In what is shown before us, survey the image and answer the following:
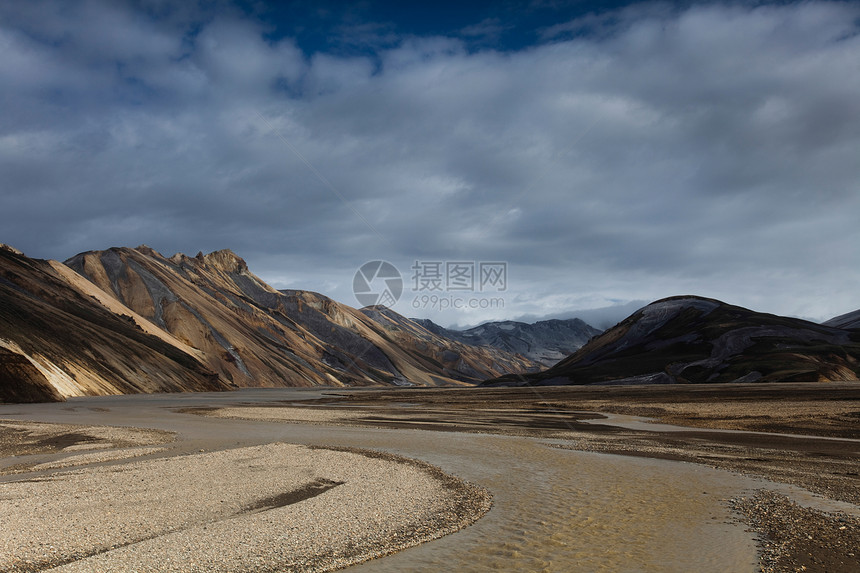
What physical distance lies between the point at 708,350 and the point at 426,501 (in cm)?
12465

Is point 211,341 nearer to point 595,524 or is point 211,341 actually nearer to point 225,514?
point 225,514

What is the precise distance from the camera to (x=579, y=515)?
12797mm

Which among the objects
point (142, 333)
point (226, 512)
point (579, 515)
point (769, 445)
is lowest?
point (769, 445)

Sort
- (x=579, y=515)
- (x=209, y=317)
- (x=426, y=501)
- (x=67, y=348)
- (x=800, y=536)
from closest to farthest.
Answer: (x=800, y=536), (x=579, y=515), (x=426, y=501), (x=67, y=348), (x=209, y=317)

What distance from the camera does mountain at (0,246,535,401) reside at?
219 ft

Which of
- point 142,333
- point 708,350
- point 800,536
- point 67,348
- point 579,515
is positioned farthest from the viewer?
point 708,350

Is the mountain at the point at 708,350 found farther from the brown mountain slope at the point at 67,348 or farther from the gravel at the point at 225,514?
the gravel at the point at 225,514

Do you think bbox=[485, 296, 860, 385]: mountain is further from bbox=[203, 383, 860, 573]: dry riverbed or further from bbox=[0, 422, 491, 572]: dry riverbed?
bbox=[0, 422, 491, 572]: dry riverbed

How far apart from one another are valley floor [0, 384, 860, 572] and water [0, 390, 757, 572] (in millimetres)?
59

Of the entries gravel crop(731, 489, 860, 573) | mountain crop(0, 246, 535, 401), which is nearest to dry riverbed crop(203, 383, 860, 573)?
gravel crop(731, 489, 860, 573)

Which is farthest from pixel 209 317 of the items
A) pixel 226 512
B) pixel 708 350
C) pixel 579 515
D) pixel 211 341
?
pixel 579 515

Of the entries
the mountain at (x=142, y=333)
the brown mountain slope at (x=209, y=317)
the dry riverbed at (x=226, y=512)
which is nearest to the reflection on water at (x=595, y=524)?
the dry riverbed at (x=226, y=512)

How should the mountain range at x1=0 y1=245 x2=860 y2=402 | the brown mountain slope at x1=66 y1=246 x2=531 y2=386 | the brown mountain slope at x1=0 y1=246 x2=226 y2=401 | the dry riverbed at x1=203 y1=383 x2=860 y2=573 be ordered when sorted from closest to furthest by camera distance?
the dry riverbed at x1=203 y1=383 x2=860 y2=573, the brown mountain slope at x1=0 y1=246 x2=226 y2=401, the mountain range at x1=0 y1=245 x2=860 y2=402, the brown mountain slope at x1=66 y1=246 x2=531 y2=386

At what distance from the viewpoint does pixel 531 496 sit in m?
14.9
